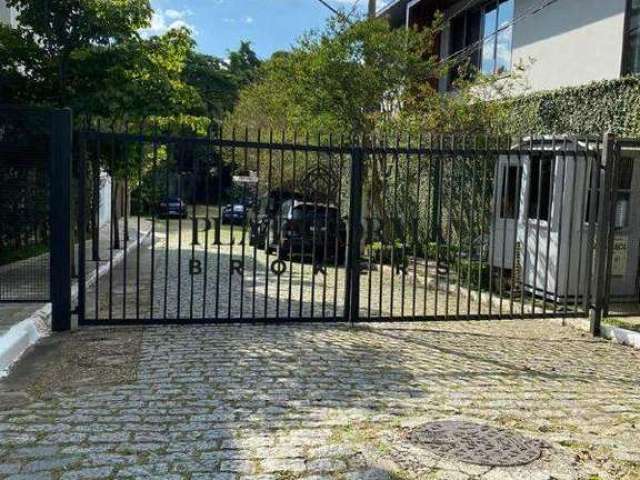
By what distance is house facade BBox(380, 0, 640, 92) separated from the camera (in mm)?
11133

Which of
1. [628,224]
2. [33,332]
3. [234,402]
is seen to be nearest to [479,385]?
[234,402]

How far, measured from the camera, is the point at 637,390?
5.68m

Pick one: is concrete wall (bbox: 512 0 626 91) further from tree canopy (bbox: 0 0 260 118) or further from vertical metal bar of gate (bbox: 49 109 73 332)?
vertical metal bar of gate (bbox: 49 109 73 332)

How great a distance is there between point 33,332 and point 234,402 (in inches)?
112

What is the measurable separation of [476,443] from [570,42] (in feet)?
33.7

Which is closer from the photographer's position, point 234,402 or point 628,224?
point 234,402

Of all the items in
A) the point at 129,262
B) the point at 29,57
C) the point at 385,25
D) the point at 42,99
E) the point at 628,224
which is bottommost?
the point at 129,262

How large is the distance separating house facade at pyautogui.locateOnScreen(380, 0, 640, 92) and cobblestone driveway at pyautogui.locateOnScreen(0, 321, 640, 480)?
6.19 meters

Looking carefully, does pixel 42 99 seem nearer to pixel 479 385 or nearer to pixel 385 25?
pixel 385 25

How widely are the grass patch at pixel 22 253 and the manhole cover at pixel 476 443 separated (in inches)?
219

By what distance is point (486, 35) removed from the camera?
16.2 m

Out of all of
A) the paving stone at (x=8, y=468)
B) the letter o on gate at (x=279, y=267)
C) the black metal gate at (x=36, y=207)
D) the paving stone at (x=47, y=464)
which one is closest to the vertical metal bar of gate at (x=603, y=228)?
the letter o on gate at (x=279, y=267)

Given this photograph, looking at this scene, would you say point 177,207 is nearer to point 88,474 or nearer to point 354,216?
point 354,216

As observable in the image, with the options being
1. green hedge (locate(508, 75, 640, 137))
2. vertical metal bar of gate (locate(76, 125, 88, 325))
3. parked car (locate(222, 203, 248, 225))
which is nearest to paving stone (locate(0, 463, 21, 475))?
vertical metal bar of gate (locate(76, 125, 88, 325))
